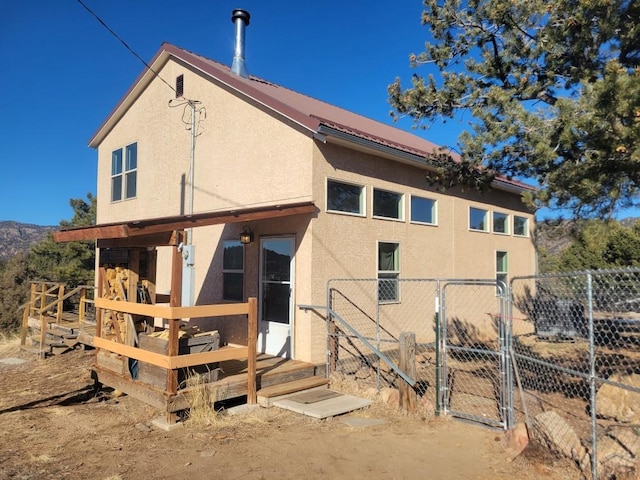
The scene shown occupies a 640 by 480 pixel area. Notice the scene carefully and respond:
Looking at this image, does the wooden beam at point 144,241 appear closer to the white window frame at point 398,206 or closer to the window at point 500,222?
the white window frame at point 398,206

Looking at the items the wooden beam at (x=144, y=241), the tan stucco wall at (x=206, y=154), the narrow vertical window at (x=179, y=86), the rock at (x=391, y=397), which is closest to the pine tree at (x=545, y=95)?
the tan stucco wall at (x=206, y=154)

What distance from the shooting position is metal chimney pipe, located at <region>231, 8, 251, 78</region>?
12.6 meters

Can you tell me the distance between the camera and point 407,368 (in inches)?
284

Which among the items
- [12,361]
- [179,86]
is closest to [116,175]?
[179,86]

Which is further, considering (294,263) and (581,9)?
(294,263)

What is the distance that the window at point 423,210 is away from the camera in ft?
37.0

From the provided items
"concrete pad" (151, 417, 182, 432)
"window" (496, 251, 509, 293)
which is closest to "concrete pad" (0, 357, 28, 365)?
"concrete pad" (151, 417, 182, 432)

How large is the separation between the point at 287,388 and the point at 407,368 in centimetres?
194

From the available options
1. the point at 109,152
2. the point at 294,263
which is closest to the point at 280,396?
the point at 294,263

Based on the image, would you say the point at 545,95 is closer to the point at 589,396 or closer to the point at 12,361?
the point at 589,396

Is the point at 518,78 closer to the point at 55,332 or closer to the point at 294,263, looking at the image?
the point at 294,263

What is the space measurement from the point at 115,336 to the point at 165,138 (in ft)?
20.3

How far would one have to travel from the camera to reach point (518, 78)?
7605mm

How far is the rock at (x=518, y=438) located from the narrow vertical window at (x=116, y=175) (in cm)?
1256
